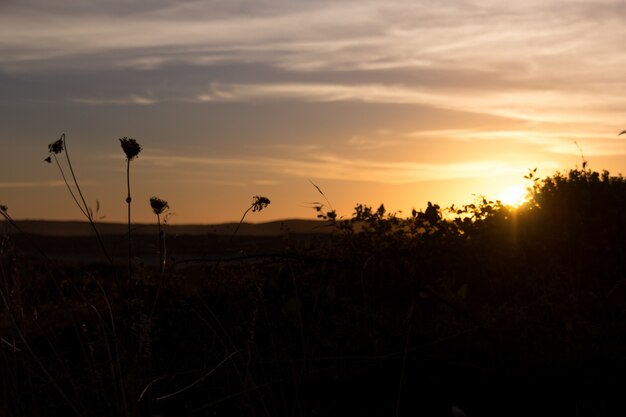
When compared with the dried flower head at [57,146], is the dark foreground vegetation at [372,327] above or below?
below

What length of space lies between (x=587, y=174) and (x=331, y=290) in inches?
169

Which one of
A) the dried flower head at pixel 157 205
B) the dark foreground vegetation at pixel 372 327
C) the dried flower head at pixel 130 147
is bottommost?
the dark foreground vegetation at pixel 372 327

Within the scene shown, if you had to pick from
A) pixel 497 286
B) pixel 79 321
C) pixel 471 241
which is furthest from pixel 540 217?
pixel 79 321

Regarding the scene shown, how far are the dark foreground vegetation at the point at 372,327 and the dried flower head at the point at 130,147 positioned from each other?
2.03 feet

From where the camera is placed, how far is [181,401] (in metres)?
4.99

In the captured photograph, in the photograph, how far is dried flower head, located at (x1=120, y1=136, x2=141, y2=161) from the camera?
12.3ft

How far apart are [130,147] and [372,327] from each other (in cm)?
200

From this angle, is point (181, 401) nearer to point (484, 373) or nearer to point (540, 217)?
point (484, 373)

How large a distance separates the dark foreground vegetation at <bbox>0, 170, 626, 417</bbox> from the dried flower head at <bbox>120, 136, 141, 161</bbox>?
0.62m

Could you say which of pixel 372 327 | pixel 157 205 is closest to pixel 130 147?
pixel 157 205

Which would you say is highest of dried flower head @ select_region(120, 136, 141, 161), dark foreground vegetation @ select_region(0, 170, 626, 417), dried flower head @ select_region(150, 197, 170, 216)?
dried flower head @ select_region(120, 136, 141, 161)

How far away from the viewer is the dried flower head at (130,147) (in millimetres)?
3740

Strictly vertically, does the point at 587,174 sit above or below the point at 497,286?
above

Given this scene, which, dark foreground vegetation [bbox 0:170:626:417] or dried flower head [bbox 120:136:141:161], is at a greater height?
dried flower head [bbox 120:136:141:161]
